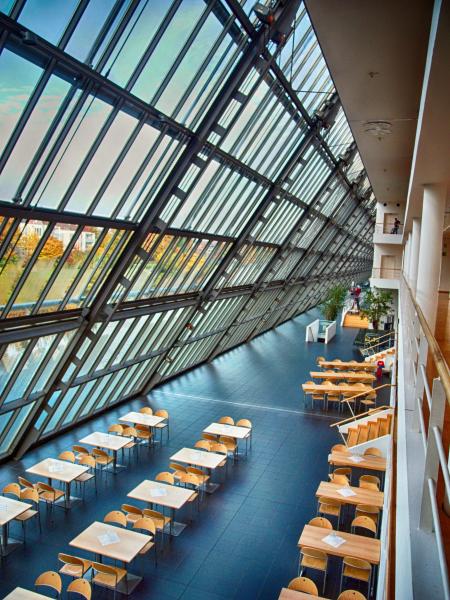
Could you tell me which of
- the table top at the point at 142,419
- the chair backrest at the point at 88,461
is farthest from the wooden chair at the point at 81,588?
the table top at the point at 142,419

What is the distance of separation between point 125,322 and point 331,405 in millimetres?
8966

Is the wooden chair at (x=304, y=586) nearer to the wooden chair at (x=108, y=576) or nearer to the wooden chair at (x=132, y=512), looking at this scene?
the wooden chair at (x=108, y=576)

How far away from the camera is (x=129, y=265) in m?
11.8

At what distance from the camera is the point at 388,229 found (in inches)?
1053

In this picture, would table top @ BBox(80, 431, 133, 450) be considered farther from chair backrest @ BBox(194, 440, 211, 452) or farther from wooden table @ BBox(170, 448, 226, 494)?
chair backrest @ BBox(194, 440, 211, 452)

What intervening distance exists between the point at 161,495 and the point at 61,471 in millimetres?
2487

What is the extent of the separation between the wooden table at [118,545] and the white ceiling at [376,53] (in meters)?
8.04

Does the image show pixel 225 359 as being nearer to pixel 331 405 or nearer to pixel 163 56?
pixel 331 405

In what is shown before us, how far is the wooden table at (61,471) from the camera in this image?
1087cm

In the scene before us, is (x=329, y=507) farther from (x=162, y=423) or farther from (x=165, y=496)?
(x=162, y=423)

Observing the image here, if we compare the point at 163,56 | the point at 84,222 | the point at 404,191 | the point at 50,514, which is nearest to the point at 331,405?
the point at 404,191

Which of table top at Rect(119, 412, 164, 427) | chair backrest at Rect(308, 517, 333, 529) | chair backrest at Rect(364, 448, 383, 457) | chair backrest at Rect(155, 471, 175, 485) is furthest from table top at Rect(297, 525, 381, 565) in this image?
table top at Rect(119, 412, 164, 427)

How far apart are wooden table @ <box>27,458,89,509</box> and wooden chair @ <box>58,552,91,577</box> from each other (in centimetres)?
241

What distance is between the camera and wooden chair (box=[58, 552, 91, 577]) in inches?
325
